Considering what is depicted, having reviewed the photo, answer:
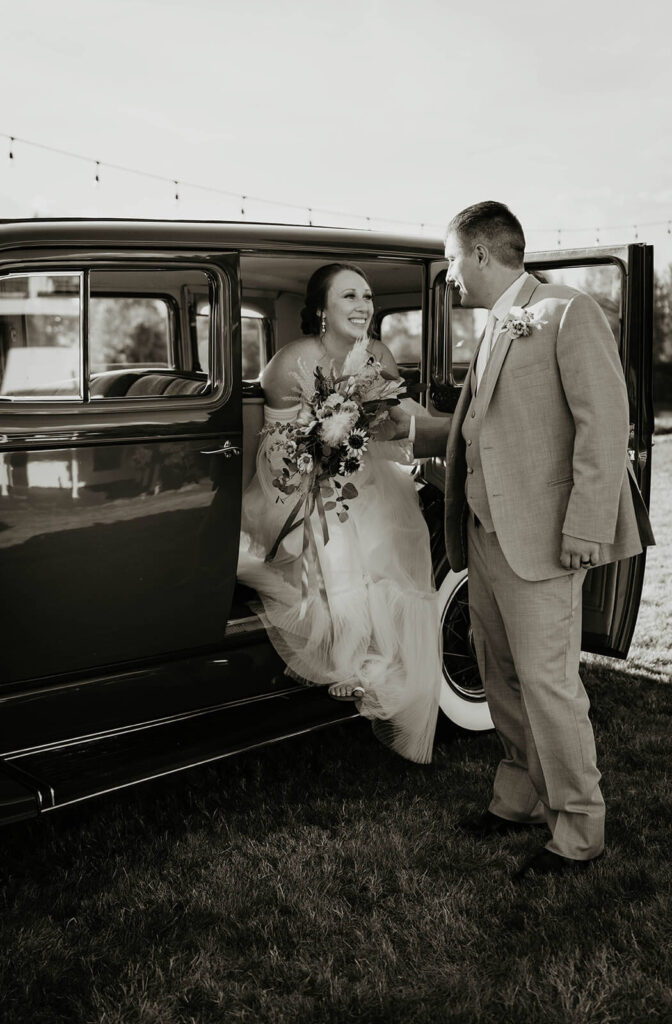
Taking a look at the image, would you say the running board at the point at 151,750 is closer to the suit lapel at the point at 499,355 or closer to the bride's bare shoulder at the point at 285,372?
the bride's bare shoulder at the point at 285,372

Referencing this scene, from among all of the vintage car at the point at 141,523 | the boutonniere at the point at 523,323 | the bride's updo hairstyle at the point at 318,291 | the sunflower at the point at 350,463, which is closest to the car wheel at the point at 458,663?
the vintage car at the point at 141,523

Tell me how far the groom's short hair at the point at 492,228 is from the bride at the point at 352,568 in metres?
0.98

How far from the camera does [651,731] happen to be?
14.1ft

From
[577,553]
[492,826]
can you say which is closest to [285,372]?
[577,553]

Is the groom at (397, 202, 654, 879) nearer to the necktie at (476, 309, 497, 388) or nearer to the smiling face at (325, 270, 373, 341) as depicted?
the necktie at (476, 309, 497, 388)

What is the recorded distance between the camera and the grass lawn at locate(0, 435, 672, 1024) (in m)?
2.51

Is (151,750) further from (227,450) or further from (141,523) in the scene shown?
(227,450)

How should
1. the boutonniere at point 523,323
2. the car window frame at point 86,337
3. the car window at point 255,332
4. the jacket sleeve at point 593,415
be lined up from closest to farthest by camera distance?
the jacket sleeve at point 593,415 < the boutonniere at point 523,323 < the car window frame at point 86,337 < the car window at point 255,332

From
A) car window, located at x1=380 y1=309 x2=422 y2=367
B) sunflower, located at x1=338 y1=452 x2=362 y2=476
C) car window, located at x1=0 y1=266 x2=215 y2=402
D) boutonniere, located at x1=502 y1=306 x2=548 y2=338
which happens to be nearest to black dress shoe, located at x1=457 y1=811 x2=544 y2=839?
sunflower, located at x1=338 y1=452 x2=362 y2=476

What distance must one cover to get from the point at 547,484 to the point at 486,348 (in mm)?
520

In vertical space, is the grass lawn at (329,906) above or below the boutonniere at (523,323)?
below

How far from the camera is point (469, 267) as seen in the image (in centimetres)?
307

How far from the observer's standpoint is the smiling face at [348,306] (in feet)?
13.3

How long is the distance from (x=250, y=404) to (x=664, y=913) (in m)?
2.83
